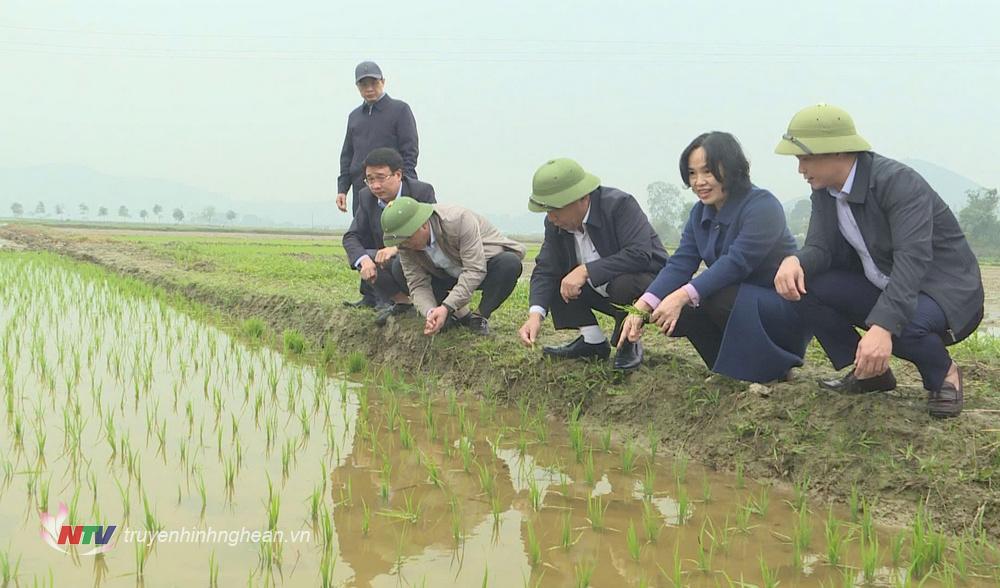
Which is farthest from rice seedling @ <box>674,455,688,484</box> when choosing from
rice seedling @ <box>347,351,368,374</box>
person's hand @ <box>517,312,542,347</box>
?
rice seedling @ <box>347,351,368,374</box>

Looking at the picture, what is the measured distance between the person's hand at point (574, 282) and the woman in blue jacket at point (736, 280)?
46 centimetres

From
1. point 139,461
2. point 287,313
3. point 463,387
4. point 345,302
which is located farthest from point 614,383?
point 287,313

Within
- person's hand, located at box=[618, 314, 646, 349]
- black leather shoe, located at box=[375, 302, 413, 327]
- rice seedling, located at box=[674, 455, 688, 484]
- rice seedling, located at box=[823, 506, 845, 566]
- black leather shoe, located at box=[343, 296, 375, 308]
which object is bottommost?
rice seedling, located at box=[674, 455, 688, 484]

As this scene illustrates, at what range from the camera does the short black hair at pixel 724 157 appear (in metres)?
2.94

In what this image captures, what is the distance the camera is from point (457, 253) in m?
4.21

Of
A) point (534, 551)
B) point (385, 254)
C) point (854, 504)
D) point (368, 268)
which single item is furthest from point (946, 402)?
point (368, 268)

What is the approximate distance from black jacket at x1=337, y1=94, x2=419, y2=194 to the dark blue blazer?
2.46 metres

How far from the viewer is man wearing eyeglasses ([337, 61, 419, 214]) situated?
16.8 feet

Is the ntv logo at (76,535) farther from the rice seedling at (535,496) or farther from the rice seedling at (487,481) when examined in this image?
the rice seedling at (535,496)

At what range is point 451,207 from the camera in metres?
4.18

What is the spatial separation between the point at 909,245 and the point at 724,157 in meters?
0.73

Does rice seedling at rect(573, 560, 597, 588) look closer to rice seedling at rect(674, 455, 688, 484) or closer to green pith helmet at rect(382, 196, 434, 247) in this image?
rice seedling at rect(674, 455, 688, 484)

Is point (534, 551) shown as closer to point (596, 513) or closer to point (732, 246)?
point (596, 513)

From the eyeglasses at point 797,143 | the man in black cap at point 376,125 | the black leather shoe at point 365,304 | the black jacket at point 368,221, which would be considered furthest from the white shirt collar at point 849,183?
the black leather shoe at point 365,304
